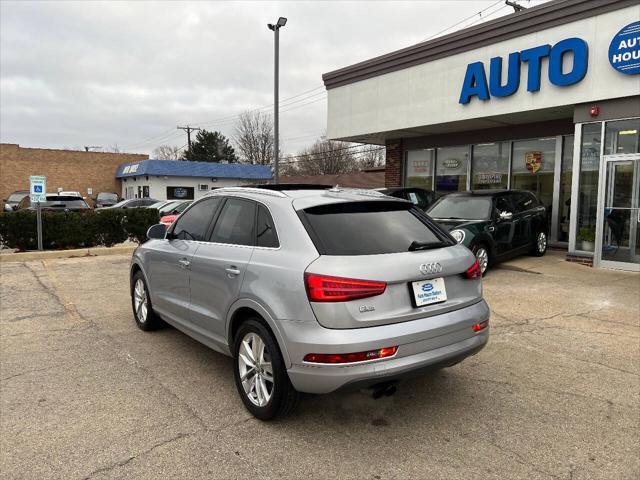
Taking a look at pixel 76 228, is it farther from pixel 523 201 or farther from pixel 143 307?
pixel 523 201

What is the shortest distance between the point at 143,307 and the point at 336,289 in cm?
341

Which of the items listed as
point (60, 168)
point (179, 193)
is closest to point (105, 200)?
point (179, 193)

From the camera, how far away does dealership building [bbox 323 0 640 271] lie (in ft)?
31.0

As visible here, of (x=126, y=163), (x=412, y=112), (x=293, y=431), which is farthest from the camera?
(x=126, y=163)

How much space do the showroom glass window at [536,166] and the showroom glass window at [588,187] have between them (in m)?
2.24

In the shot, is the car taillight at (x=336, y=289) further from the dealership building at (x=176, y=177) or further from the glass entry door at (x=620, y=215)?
the dealership building at (x=176, y=177)

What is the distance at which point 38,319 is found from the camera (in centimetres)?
621

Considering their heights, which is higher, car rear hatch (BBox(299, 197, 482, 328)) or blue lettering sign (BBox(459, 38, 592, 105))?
blue lettering sign (BBox(459, 38, 592, 105))

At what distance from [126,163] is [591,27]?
38.4 m

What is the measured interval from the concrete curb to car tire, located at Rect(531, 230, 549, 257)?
9.86 meters

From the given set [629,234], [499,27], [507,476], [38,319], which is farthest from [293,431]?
[499,27]

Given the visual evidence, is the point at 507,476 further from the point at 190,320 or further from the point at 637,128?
the point at 637,128

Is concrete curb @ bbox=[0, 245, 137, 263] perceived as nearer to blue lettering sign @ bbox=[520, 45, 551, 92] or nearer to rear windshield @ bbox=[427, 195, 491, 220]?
rear windshield @ bbox=[427, 195, 491, 220]

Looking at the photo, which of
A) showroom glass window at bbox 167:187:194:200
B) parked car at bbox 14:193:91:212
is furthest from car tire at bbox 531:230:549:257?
showroom glass window at bbox 167:187:194:200
